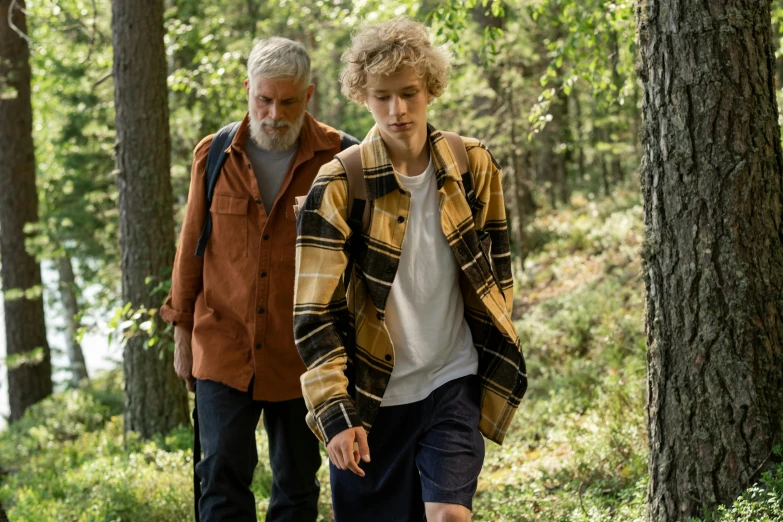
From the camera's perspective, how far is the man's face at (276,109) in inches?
159

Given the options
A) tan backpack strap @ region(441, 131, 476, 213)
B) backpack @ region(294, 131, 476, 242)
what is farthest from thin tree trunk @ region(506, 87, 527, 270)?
backpack @ region(294, 131, 476, 242)

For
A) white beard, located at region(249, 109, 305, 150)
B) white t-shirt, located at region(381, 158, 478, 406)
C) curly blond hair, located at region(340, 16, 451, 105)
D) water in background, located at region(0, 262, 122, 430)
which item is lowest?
water in background, located at region(0, 262, 122, 430)

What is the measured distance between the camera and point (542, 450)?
6.51m

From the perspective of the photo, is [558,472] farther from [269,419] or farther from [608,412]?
[269,419]

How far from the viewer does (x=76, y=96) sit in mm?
16391

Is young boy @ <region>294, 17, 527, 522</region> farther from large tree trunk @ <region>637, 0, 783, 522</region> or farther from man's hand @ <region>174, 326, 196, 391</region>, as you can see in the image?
man's hand @ <region>174, 326, 196, 391</region>

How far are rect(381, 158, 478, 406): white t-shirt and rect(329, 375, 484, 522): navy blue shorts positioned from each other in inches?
2.2

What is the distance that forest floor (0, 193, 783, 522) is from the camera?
4992 millimetres

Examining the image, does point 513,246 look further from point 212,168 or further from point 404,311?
point 404,311

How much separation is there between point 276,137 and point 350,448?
5.76ft

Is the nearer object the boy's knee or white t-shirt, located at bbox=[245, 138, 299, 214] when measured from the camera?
the boy's knee

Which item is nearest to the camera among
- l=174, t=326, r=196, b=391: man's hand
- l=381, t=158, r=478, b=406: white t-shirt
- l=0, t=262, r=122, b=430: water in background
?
l=381, t=158, r=478, b=406: white t-shirt

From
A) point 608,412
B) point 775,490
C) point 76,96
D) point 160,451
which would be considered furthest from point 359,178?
point 76,96

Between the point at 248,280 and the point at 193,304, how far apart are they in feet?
1.30
